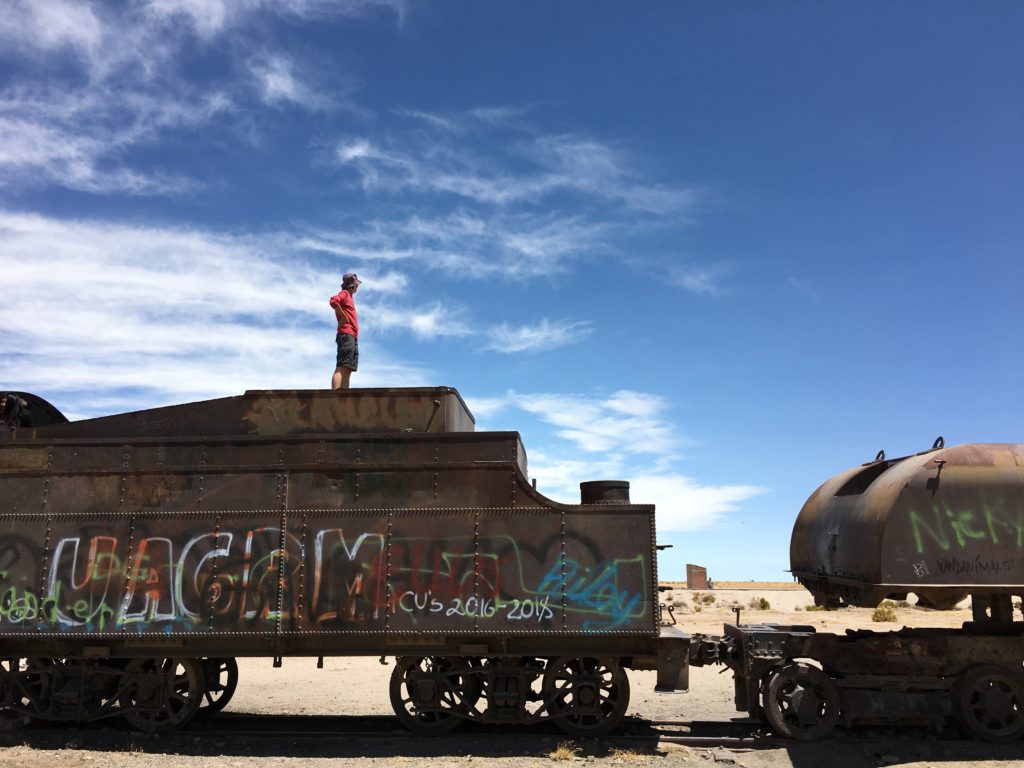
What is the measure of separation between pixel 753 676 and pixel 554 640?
2549 mm

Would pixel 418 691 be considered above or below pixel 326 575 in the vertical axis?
below

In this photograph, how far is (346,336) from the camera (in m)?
11.1

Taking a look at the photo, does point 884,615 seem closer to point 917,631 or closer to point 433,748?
point 917,631

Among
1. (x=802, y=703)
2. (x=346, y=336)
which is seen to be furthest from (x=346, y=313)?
(x=802, y=703)

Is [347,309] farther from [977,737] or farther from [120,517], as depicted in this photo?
[977,737]

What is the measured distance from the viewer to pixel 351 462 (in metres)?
9.95

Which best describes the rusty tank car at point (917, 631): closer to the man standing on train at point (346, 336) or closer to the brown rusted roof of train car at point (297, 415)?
the brown rusted roof of train car at point (297, 415)

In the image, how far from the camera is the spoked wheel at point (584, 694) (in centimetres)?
943

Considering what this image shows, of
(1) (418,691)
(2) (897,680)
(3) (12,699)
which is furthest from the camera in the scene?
(3) (12,699)

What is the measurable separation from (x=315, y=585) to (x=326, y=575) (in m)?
0.18

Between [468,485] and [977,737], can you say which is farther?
[468,485]

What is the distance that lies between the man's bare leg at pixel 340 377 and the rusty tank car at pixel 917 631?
19.5 ft

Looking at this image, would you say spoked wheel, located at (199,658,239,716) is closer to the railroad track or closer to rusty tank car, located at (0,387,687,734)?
the railroad track

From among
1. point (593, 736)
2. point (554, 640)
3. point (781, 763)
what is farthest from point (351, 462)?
point (781, 763)
